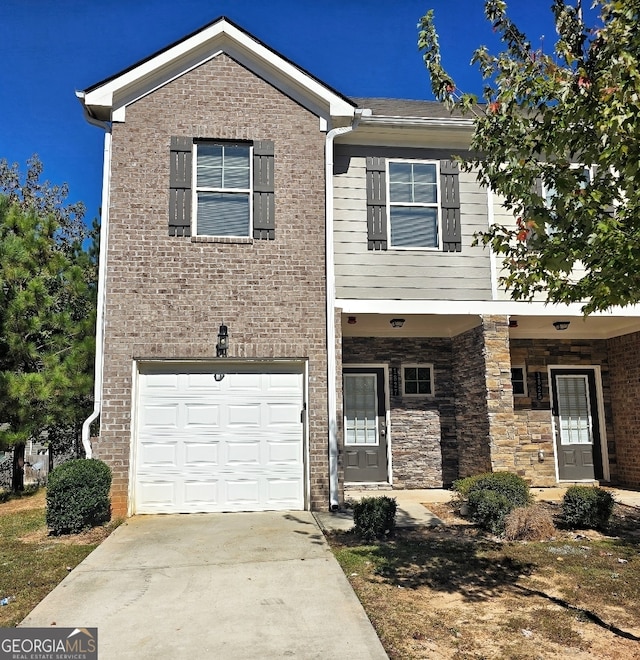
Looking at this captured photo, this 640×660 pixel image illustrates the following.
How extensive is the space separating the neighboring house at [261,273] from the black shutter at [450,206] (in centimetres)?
3

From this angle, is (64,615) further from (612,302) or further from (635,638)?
(612,302)

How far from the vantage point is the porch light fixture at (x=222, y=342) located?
8570 mm

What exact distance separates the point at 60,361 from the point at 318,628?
8.29 meters

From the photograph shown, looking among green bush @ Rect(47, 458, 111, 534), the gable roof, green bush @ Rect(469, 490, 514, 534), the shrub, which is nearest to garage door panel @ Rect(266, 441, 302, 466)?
green bush @ Rect(47, 458, 111, 534)

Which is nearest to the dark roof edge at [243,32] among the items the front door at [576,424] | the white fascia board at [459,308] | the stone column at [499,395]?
the white fascia board at [459,308]

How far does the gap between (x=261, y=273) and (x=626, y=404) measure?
7.85 metres

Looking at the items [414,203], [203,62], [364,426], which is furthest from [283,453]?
[203,62]

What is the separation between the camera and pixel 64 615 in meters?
4.60

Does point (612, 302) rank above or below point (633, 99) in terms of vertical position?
below

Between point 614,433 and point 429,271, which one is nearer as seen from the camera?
point 429,271

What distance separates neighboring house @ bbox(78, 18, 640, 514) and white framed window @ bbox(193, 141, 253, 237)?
1.0 inches

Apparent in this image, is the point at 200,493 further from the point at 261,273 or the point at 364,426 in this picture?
the point at 364,426

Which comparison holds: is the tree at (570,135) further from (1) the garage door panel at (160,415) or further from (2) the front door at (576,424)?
(2) the front door at (576,424)

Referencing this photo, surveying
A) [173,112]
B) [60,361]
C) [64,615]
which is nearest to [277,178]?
[173,112]
